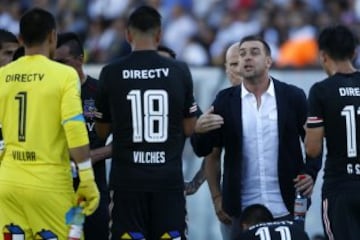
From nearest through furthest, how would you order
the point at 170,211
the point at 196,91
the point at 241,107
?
the point at 170,211, the point at 241,107, the point at 196,91

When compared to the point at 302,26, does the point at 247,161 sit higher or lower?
lower

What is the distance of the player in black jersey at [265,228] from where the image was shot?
10219 millimetres

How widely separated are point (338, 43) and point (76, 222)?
2631 mm

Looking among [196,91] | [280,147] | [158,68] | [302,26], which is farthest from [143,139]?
[302,26]

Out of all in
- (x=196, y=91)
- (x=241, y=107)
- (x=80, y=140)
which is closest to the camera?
(x=80, y=140)

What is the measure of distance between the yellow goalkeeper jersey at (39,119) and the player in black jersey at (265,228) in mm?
1443

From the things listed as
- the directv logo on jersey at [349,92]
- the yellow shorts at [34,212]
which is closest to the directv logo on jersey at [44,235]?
the yellow shorts at [34,212]

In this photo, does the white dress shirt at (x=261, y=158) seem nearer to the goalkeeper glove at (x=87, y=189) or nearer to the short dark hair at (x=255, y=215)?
the short dark hair at (x=255, y=215)

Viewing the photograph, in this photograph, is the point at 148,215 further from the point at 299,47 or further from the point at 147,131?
the point at 299,47

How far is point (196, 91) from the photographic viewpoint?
16.5m

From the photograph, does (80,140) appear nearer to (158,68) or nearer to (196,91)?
(158,68)

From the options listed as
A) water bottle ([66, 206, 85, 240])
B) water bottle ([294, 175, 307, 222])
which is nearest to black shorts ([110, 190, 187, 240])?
water bottle ([66, 206, 85, 240])

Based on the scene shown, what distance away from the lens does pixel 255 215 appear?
10.6 metres

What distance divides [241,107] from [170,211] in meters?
1.25
